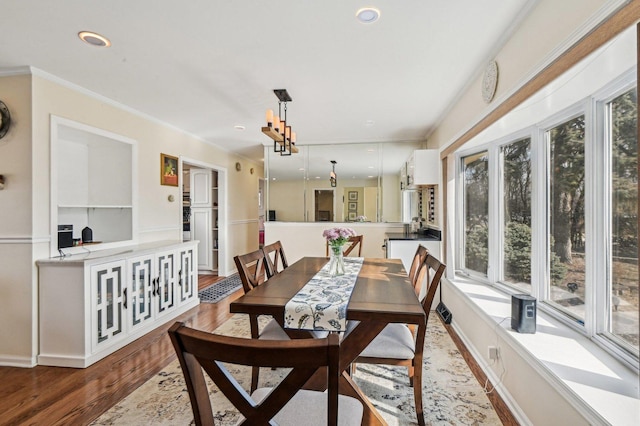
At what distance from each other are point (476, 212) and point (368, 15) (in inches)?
89.2

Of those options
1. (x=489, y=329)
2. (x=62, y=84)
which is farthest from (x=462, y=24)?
(x=62, y=84)

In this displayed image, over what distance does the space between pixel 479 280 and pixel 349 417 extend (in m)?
2.47

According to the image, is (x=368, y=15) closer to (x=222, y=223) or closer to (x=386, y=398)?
(x=386, y=398)

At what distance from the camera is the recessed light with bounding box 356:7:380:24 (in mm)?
1719

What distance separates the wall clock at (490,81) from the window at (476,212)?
36.7 inches

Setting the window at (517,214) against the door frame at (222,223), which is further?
the door frame at (222,223)

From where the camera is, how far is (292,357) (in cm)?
73

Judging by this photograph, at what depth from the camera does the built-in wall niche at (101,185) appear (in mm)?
3221

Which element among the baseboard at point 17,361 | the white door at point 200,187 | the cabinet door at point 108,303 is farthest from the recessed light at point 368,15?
the white door at point 200,187

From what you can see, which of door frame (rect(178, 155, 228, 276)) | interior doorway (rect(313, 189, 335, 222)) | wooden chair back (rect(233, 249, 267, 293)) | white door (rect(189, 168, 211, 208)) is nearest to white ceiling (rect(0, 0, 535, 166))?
wooden chair back (rect(233, 249, 267, 293))

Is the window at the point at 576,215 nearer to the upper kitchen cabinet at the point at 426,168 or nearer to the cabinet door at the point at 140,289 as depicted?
the upper kitchen cabinet at the point at 426,168

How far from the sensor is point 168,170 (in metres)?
4.07

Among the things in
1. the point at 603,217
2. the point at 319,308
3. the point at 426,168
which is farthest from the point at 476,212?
the point at 319,308

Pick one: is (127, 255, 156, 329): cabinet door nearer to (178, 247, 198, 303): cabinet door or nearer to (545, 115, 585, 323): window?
(178, 247, 198, 303): cabinet door
